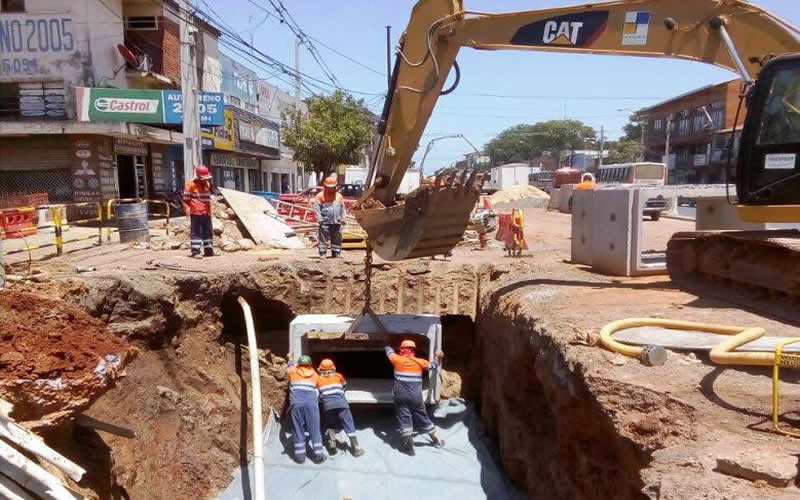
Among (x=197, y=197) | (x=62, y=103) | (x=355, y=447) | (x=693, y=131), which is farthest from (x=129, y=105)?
(x=693, y=131)

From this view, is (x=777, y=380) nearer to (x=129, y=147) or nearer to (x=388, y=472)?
(x=388, y=472)

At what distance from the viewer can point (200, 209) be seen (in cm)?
1054

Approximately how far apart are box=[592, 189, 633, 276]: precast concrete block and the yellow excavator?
2.59 feet

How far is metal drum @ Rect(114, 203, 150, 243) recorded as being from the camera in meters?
12.4

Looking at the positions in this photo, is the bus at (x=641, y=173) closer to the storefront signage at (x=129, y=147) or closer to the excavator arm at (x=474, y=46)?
the storefront signage at (x=129, y=147)

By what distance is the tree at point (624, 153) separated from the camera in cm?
5950

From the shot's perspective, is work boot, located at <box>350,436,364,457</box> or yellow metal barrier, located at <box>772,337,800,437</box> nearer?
yellow metal barrier, located at <box>772,337,800,437</box>

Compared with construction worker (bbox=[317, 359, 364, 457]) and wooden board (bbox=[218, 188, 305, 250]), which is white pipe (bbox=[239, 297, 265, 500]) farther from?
wooden board (bbox=[218, 188, 305, 250])

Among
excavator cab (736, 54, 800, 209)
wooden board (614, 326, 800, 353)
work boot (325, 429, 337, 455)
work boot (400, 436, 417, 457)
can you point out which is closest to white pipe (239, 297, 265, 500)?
work boot (325, 429, 337, 455)

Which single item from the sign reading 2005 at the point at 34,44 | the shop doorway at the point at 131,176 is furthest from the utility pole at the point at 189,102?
the sign reading 2005 at the point at 34,44

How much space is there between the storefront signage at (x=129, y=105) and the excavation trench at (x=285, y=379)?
413 inches

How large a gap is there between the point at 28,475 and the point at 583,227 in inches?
311

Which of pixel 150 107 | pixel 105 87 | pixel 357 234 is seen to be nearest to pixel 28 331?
pixel 357 234

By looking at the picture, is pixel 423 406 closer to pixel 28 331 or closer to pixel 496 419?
pixel 496 419
